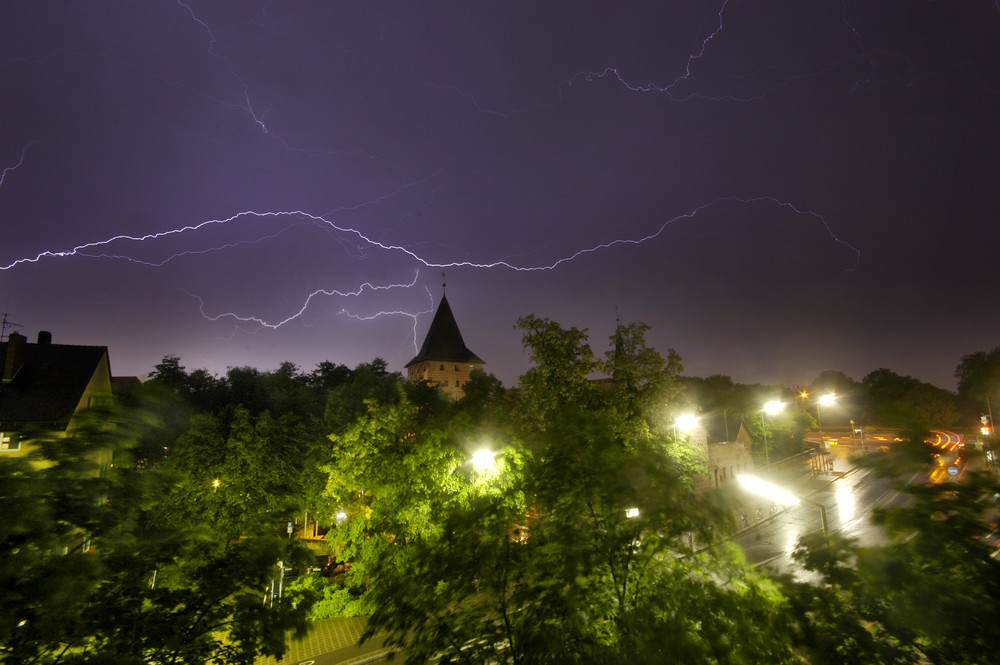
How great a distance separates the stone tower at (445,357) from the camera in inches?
3656

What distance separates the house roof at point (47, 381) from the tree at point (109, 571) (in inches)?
1157

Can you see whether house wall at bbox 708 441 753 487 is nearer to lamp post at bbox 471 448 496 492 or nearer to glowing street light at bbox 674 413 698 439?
glowing street light at bbox 674 413 698 439

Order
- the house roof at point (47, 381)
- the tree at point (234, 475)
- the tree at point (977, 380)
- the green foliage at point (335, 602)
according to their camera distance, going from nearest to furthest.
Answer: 1. the green foliage at point (335, 602)
2. the tree at point (234, 475)
3. the house roof at point (47, 381)
4. the tree at point (977, 380)

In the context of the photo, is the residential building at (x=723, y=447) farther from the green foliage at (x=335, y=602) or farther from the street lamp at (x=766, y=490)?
the green foliage at (x=335, y=602)

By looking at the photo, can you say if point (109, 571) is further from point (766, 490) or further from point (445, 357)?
point (445, 357)

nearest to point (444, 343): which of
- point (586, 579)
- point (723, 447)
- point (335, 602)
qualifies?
point (723, 447)

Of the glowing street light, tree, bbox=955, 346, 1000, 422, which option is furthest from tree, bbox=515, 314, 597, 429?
tree, bbox=955, 346, 1000, 422

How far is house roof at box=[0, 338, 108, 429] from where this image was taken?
2698cm

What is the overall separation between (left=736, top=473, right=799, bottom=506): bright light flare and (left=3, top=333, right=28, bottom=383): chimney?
4783 centimetres

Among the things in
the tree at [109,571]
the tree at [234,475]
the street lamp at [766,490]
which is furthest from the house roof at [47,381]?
the street lamp at [766,490]

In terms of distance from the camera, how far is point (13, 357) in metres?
28.3

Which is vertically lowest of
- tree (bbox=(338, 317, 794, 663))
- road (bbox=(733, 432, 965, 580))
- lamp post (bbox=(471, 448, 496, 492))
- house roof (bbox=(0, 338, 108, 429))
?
road (bbox=(733, 432, 965, 580))

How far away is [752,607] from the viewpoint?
5.38m

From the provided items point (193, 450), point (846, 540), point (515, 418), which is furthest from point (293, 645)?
point (846, 540)
